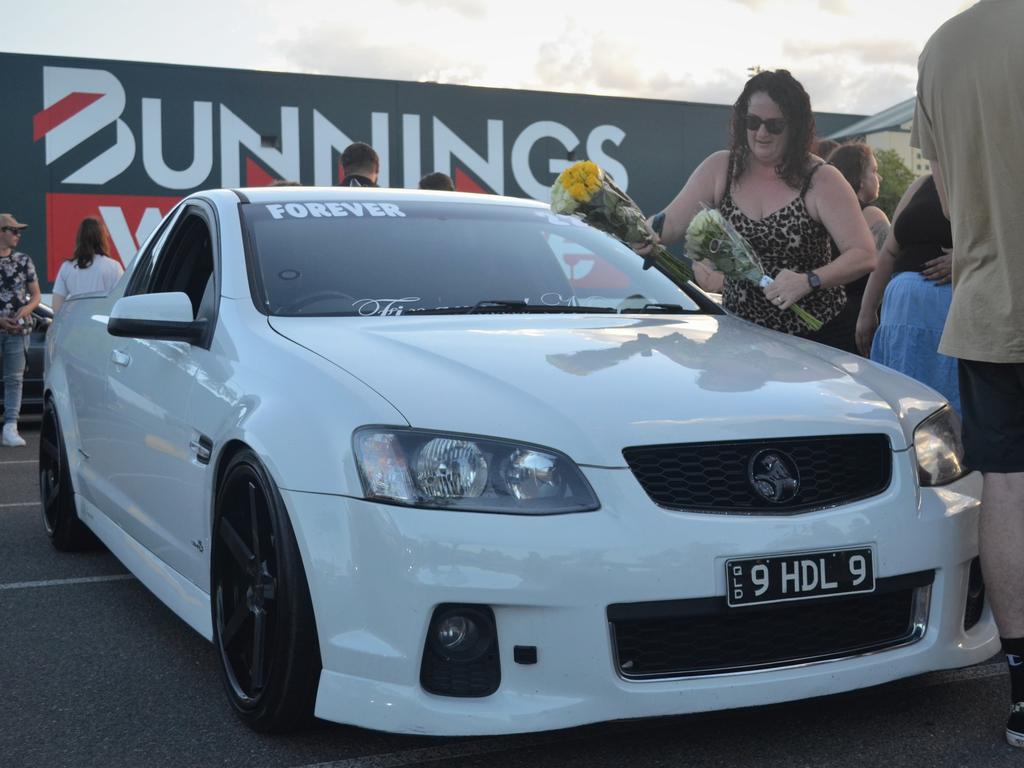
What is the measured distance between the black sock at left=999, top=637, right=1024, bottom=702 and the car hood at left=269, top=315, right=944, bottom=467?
52 centimetres

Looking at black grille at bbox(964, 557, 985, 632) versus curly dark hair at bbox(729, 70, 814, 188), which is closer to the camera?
black grille at bbox(964, 557, 985, 632)

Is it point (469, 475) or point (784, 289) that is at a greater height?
point (784, 289)

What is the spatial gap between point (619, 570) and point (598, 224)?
1.72m

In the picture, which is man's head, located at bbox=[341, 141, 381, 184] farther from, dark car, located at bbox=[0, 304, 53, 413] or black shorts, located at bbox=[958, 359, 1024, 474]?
black shorts, located at bbox=[958, 359, 1024, 474]

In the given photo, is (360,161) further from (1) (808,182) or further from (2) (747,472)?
(2) (747,472)

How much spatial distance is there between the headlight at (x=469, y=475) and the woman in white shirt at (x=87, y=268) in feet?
25.2

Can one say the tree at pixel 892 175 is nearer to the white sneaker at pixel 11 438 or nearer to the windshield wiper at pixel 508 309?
the white sneaker at pixel 11 438

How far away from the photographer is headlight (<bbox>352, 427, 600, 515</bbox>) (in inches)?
105

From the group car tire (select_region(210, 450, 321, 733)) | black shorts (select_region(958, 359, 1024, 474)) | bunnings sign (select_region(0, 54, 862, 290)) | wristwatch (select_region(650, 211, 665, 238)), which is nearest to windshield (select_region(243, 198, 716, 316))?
wristwatch (select_region(650, 211, 665, 238))

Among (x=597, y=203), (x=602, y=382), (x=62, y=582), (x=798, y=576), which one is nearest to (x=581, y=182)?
(x=597, y=203)

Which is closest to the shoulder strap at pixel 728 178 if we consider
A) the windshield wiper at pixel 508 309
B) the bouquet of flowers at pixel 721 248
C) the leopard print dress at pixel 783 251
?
the leopard print dress at pixel 783 251

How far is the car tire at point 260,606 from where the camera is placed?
281cm

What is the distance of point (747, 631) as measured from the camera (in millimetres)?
2768

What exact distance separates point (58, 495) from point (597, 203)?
9.12ft
